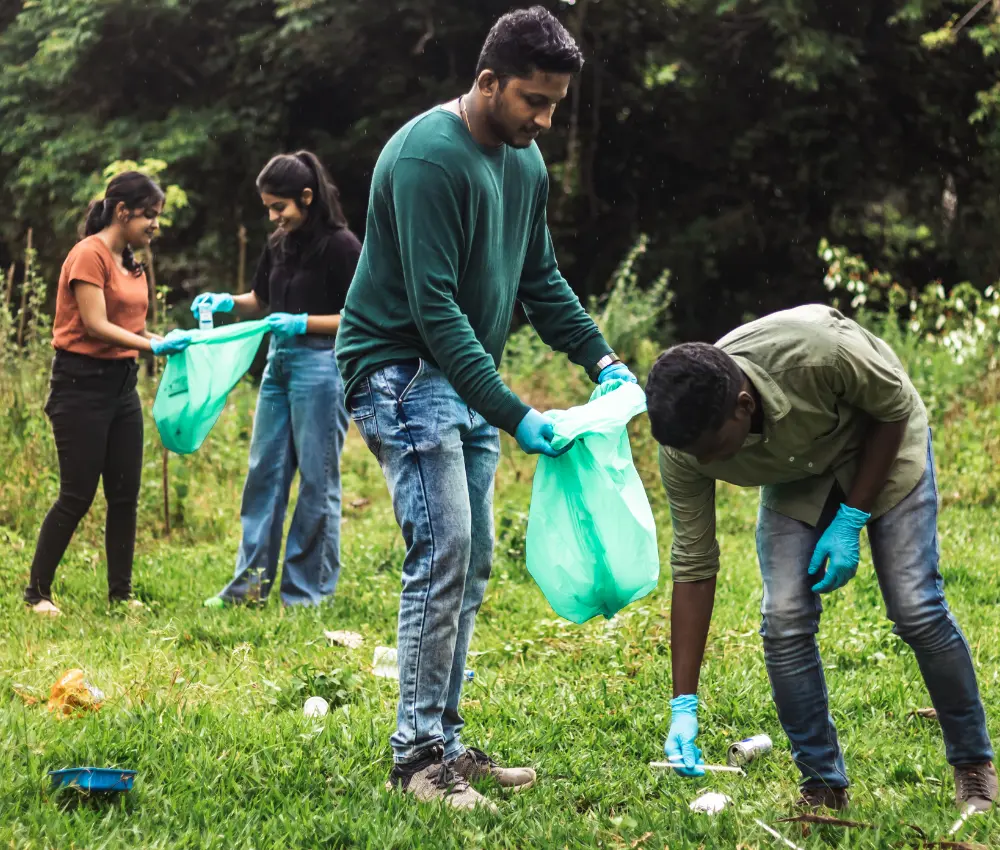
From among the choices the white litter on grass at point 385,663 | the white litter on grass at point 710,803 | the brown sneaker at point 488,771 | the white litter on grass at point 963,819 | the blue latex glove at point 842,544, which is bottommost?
the white litter on grass at point 385,663

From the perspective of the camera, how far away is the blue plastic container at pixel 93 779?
2910 millimetres

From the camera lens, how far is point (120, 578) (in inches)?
209

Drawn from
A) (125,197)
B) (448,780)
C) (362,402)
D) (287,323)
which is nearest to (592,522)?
(362,402)

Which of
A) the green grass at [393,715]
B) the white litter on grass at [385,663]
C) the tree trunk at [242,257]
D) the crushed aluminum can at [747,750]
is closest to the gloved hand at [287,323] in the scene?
the green grass at [393,715]

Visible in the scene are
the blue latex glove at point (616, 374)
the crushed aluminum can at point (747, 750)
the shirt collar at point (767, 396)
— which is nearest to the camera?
the shirt collar at point (767, 396)

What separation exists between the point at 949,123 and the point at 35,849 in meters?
15.0

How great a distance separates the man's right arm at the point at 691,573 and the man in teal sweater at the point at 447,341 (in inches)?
15.1

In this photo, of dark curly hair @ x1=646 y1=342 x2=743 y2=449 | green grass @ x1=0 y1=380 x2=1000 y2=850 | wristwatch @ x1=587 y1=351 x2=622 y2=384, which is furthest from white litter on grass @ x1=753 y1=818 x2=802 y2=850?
wristwatch @ x1=587 y1=351 x2=622 y2=384

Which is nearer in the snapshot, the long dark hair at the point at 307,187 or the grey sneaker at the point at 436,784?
the grey sneaker at the point at 436,784

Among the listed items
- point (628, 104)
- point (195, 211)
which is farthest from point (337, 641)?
point (628, 104)

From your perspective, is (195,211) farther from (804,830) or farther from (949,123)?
(804,830)

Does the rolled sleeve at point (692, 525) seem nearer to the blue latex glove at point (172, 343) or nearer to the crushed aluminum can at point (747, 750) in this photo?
the crushed aluminum can at point (747, 750)

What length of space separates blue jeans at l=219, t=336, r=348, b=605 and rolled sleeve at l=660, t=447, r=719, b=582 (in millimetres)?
2654

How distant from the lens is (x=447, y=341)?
2.78 metres
